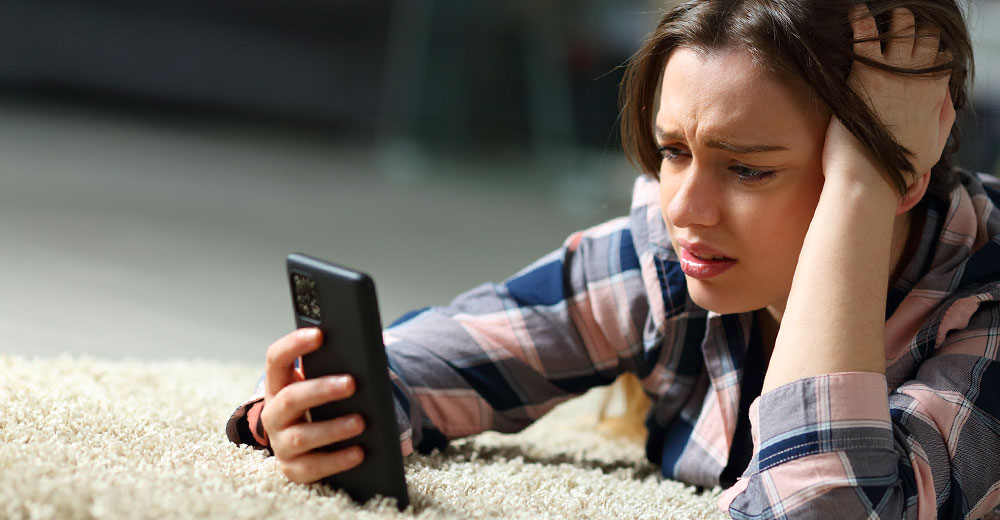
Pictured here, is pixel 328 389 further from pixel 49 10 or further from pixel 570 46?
pixel 49 10

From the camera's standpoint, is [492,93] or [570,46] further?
[492,93]

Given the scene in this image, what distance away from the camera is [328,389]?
0.58 metres

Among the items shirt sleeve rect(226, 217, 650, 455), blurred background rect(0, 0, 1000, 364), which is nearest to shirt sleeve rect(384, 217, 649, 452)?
shirt sleeve rect(226, 217, 650, 455)

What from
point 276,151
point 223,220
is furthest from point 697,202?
point 276,151

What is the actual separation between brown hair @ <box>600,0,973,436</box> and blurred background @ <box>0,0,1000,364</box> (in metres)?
0.84

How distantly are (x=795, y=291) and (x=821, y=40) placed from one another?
0.57 ft

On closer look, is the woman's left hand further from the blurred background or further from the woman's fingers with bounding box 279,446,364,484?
the blurred background

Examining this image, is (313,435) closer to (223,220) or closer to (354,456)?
A: (354,456)

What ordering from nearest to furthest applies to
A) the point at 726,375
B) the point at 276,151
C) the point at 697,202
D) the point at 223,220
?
the point at 697,202 < the point at 726,375 < the point at 223,220 < the point at 276,151

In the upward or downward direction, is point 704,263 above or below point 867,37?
below

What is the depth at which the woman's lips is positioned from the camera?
0.69 m

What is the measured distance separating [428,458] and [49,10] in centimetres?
295

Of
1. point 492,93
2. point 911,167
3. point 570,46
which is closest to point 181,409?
point 911,167

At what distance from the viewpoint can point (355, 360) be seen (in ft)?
1.87
